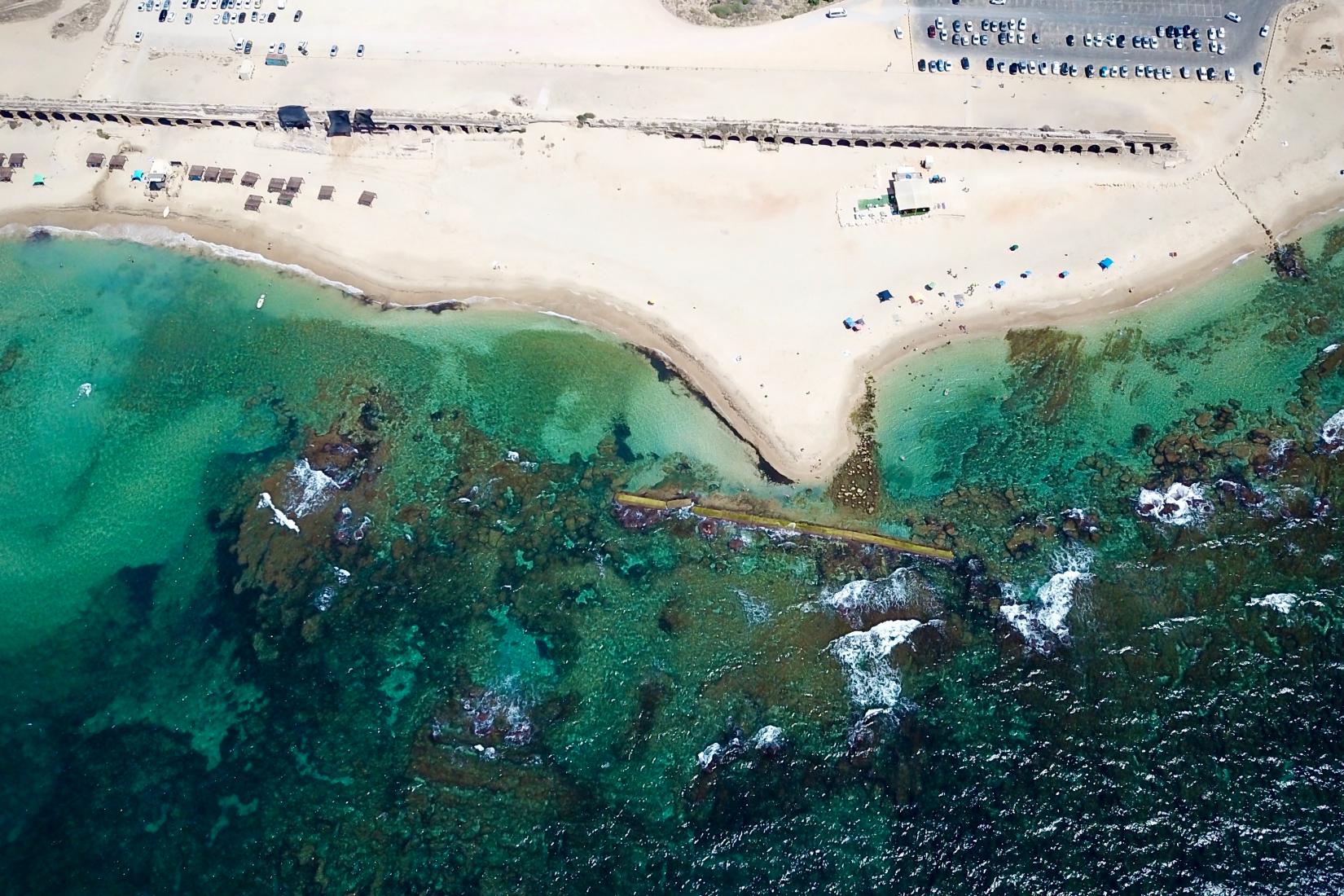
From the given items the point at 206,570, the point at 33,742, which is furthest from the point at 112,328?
the point at 33,742

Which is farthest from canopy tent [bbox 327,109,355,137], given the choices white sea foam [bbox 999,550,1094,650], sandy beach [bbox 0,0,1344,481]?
white sea foam [bbox 999,550,1094,650]

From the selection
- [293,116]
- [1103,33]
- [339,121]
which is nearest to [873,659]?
[1103,33]

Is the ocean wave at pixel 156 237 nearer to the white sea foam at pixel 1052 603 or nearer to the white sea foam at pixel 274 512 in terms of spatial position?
the white sea foam at pixel 274 512

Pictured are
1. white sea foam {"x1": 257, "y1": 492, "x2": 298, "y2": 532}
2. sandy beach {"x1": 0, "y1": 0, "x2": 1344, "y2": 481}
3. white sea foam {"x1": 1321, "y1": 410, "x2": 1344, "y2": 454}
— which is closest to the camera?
white sea foam {"x1": 1321, "y1": 410, "x2": 1344, "y2": 454}

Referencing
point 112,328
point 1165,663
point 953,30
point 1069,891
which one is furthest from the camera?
point 953,30

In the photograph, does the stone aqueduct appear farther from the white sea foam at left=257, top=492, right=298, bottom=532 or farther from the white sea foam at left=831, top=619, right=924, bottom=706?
the white sea foam at left=831, top=619, right=924, bottom=706

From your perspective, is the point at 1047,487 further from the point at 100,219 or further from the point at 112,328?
the point at 100,219
